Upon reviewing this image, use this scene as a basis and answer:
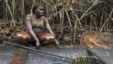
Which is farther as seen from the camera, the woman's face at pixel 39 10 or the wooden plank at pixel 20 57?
the woman's face at pixel 39 10

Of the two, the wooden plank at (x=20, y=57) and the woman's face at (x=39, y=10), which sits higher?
the woman's face at (x=39, y=10)

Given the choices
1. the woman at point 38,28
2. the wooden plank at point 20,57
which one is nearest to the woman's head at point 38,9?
the woman at point 38,28

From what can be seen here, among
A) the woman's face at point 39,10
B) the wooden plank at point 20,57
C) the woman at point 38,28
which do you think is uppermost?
the woman's face at point 39,10

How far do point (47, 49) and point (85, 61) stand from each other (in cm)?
138

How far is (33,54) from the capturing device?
14.8ft

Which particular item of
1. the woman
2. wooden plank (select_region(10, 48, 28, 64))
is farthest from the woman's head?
wooden plank (select_region(10, 48, 28, 64))

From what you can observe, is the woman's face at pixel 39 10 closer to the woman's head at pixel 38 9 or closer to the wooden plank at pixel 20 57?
the woman's head at pixel 38 9

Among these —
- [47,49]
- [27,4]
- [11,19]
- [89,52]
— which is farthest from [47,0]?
[89,52]

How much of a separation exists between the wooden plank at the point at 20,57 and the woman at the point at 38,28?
0.34 metres

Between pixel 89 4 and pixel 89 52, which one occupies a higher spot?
pixel 89 4

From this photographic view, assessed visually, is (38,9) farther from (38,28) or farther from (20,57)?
(20,57)

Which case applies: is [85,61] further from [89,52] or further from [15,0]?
[15,0]

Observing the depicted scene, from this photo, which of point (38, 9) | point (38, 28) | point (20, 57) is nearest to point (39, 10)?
point (38, 9)

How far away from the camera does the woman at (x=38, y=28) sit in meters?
4.79
